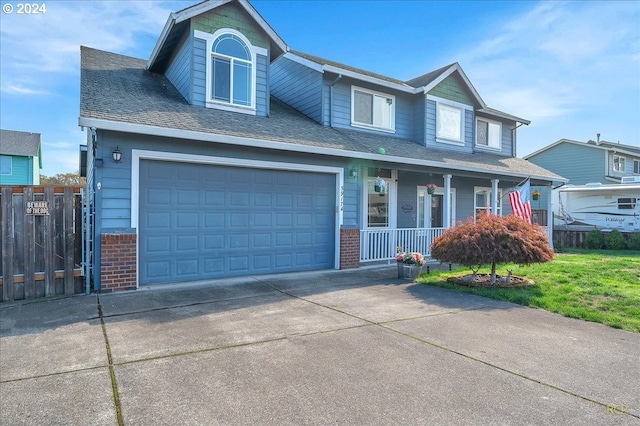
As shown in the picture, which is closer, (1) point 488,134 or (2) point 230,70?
(2) point 230,70

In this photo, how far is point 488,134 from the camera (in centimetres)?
1648

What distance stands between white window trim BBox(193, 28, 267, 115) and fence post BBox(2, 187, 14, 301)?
469 centimetres

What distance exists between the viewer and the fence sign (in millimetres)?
6629

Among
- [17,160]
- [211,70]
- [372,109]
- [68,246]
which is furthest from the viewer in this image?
[17,160]

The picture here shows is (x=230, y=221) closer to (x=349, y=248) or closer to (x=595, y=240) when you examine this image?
(x=349, y=248)

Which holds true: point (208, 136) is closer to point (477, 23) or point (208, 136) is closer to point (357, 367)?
point (357, 367)

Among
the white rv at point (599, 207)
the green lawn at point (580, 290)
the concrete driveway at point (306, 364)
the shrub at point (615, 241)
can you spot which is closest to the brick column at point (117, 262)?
the concrete driveway at point (306, 364)

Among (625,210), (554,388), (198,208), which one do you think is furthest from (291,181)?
(625,210)

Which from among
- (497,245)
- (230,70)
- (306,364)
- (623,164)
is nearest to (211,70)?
(230,70)

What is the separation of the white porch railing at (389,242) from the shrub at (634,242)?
34.7ft

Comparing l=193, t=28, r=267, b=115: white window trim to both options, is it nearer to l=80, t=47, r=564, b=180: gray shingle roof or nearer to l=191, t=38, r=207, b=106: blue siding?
l=191, t=38, r=207, b=106: blue siding

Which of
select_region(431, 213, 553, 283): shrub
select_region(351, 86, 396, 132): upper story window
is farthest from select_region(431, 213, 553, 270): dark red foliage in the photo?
select_region(351, 86, 396, 132): upper story window

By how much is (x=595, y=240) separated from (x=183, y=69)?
18418mm

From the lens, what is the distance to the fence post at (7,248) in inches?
253
